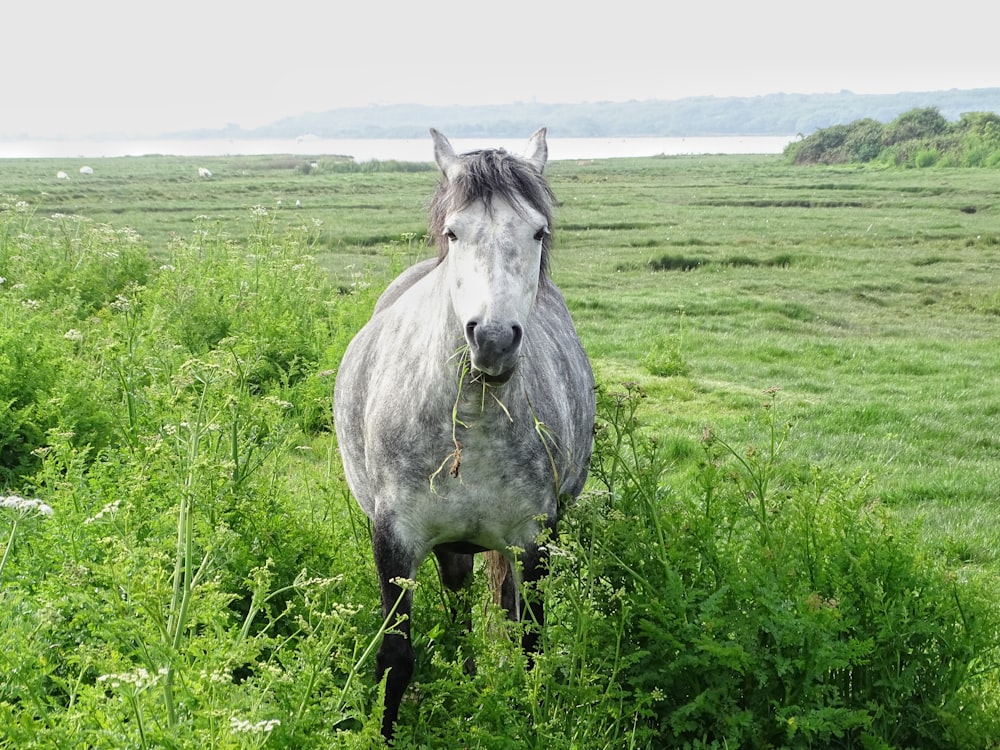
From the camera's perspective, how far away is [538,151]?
3721 mm

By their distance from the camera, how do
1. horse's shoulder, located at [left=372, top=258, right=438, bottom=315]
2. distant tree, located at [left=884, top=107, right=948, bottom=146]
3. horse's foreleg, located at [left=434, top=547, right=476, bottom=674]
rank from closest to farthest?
horse's foreleg, located at [left=434, top=547, right=476, bottom=674]
horse's shoulder, located at [left=372, top=258, right=438, bottom=315]
distant tree, located at [left=884, top=107, right=948, bottom=146]

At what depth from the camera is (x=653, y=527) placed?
143 inches

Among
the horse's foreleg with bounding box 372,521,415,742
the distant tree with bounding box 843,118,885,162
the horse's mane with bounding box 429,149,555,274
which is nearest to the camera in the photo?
the horse's mane with bounding box 429,149,555,274

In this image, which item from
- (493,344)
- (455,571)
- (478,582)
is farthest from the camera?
(455,571)

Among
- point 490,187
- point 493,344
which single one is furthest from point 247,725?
point 490,187

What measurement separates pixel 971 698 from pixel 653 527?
138 cm

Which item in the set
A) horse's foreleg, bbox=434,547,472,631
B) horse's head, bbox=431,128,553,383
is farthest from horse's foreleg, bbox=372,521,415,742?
horse's head, bbox=431,128,553,383

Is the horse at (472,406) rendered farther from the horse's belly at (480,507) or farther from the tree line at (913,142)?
the tree line at (913,142)

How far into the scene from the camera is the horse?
9.76ft

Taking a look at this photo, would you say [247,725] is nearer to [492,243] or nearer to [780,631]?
[492,243]

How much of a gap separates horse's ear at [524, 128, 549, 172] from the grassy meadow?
2.35 feet

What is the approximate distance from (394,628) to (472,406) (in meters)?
0.94

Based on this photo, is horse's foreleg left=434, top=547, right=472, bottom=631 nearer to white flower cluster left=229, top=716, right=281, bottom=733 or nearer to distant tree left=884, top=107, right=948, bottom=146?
white flower cluster left=229, top=716, right=281, bottom=733

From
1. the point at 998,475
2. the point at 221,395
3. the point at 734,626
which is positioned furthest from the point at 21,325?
the point at 998,475
